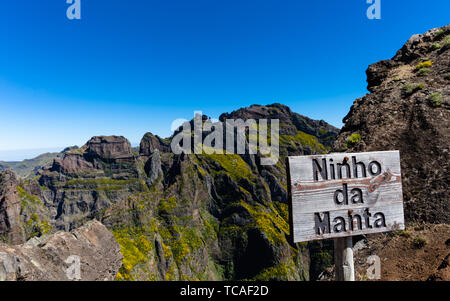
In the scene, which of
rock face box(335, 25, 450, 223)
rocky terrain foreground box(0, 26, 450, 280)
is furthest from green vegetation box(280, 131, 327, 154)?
rock face box(335, 25, 450, 223)

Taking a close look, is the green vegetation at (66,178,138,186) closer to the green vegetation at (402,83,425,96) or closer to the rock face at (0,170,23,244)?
the rock face at (0,170,23,244)

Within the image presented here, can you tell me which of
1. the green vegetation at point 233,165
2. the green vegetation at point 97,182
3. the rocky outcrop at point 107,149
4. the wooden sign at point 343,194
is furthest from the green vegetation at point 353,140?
the rocky outcrop at point 107,149

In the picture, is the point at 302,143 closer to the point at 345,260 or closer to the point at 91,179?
the point at 91,179

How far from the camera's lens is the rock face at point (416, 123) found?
8711mm

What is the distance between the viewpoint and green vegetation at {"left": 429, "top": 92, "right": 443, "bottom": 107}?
10584 mm

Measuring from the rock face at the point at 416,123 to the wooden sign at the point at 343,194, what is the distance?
205 inches

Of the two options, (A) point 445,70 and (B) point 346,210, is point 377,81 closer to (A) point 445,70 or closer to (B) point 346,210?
(A) point 445,70

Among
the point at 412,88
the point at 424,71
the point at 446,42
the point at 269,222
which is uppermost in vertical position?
the point at 446,42

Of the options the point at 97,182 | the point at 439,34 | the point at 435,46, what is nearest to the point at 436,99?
the point at 435,46

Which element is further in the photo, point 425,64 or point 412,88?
point 425,64

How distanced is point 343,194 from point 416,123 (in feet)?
28.8

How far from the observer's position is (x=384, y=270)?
21.6 feet

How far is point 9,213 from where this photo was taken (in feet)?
252
